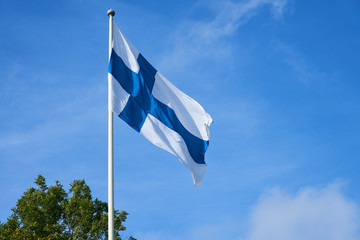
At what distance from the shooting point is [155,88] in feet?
40.4

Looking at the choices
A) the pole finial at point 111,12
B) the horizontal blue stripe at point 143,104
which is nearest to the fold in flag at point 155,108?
the horizontal blue stripe at point 143,104

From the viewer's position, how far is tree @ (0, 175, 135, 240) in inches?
1318

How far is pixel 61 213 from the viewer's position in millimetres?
35281

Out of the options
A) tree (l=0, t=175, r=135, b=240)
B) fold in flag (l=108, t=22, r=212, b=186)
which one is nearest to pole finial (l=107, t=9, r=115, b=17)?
fold in flag (l=108, t=22, r=212, b=186)

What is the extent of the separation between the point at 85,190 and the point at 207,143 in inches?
991

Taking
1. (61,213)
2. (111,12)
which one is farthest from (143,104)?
(61,213)

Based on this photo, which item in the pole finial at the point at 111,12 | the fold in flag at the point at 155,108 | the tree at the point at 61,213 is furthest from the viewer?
the tree at the point at 61,213

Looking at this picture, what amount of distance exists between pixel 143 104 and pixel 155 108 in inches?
17.3

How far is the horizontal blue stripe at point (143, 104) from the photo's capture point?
11273mm

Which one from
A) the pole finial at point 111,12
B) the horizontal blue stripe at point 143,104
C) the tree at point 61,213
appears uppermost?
the tree at point 61,213

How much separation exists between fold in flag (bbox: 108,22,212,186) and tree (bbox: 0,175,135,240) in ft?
72.5

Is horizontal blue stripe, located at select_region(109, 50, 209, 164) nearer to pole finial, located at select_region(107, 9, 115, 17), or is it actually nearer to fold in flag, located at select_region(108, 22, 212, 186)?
fold in flag, located at select_region(108, 22, 212, 186)

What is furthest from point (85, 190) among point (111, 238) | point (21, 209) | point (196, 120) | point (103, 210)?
point (111, 238)

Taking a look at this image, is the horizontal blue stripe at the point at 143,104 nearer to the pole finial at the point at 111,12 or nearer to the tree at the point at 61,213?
the pole finial at the point at 111,12
